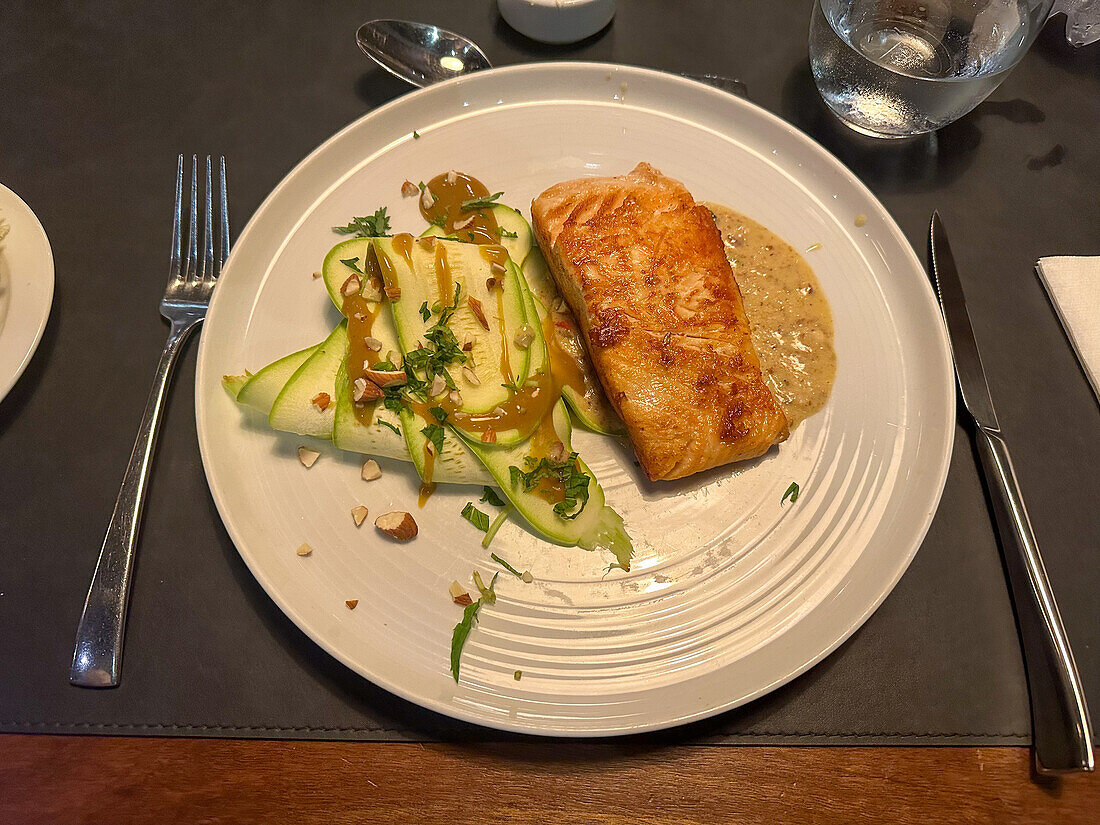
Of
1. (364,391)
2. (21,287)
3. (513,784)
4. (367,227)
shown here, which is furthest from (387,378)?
(21,287)

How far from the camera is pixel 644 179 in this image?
8.01 ft

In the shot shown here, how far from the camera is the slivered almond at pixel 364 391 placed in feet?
6.84

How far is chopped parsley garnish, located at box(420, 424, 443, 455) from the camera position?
208 cm

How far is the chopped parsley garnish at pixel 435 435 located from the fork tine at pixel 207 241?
125 centimetres

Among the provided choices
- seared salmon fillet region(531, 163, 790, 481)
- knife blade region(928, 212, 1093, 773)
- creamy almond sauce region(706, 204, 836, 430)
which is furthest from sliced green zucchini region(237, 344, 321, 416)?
knife blade region(928, 212, 1093, 773)

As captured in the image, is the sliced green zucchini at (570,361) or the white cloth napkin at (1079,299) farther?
the white cloth napkin at (1079,299)

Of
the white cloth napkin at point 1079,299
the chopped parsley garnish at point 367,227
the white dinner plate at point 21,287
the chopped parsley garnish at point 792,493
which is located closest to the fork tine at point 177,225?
the white dinner plate at point 21,287

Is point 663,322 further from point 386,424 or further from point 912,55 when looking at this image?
point 912,55

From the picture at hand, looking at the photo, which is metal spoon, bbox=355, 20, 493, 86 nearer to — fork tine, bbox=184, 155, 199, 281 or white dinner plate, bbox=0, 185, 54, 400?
fork tine, bbox=184, 155, 199, 281

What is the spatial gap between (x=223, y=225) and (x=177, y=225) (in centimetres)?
18

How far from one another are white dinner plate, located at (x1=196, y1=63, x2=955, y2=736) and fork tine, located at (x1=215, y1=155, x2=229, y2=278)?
283mm

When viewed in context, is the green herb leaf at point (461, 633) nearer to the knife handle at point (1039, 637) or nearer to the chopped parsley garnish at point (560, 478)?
the chopped parsley garnish at point (560, 478)

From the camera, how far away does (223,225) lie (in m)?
2.70

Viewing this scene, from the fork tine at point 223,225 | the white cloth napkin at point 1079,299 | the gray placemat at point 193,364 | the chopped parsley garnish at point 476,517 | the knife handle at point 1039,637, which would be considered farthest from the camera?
the fork tine at point 223,225
